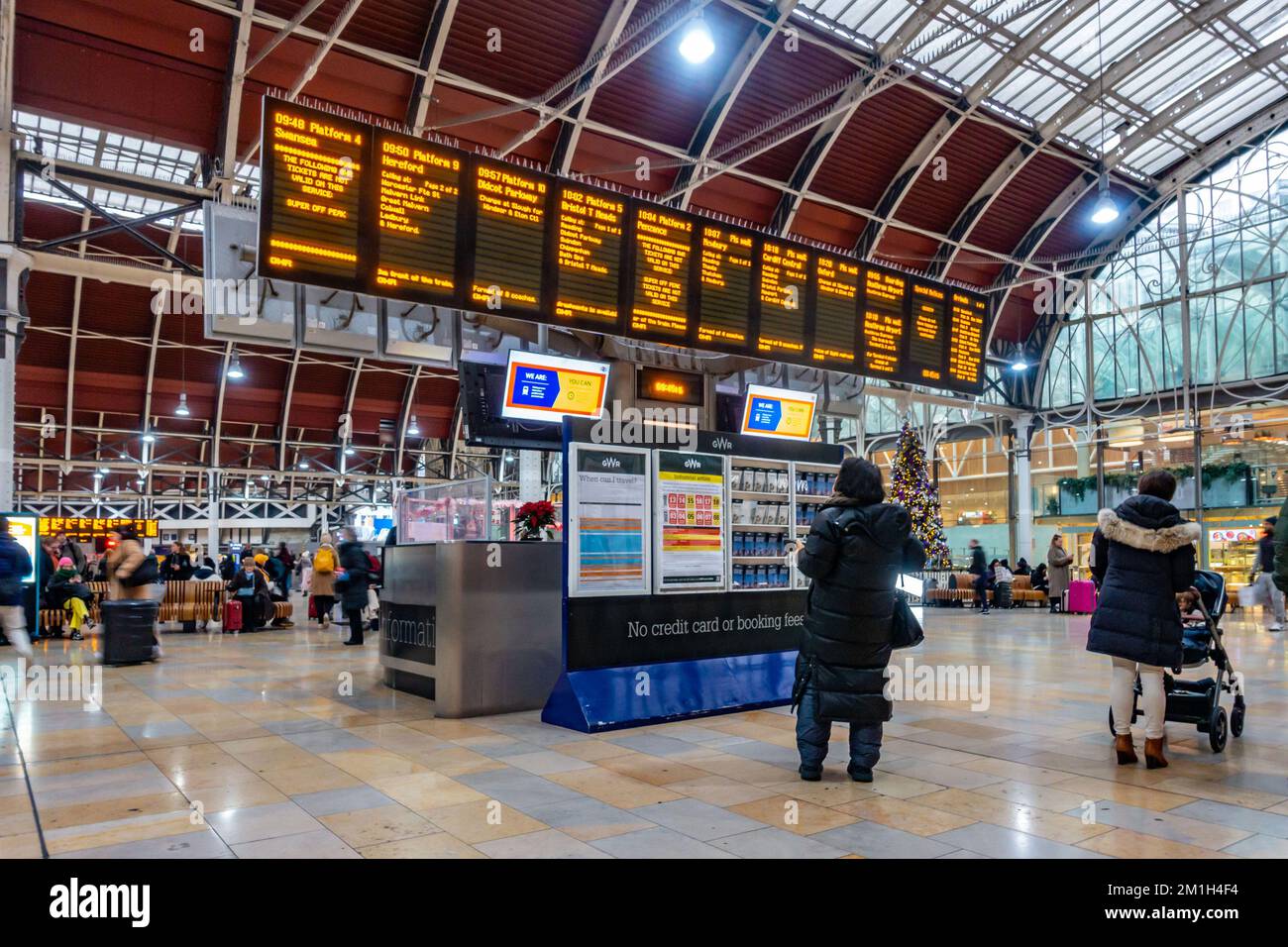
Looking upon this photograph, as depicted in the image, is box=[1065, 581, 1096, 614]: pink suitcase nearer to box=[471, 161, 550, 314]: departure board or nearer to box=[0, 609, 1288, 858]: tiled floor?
box=[0, 609, 1288, 858]: tiled floor

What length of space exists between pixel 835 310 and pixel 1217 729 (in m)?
6.60

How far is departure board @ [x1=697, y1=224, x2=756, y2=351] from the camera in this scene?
9.92 meters

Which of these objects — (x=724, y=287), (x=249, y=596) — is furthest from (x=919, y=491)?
(x=249, y=596)

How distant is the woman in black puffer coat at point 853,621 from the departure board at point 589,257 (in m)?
4.61

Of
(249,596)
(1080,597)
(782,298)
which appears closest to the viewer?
(782,298)

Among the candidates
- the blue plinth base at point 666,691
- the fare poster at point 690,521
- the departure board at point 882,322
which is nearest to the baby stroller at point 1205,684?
the blue plinth base at point 666,691

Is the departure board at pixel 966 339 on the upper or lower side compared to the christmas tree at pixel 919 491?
upper

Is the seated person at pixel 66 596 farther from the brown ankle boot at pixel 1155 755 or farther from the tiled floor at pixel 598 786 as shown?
the brown ankle boot at pixel 1155 755

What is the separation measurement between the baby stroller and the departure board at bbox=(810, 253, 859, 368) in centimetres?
553

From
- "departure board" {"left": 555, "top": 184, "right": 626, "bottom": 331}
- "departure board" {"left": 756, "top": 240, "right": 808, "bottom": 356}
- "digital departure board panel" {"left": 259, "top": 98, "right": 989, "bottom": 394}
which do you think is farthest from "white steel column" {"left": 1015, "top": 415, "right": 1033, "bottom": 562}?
"departure board" {"left": 555, "top": 184, "right": 626, "bottom": 331}

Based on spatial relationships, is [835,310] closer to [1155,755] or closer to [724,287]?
[724,287]

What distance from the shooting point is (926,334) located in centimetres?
1206

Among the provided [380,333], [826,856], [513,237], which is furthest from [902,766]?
[380,333]

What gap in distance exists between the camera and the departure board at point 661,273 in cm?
946
